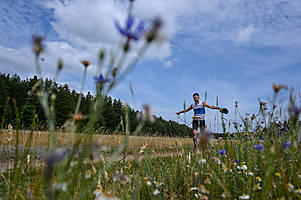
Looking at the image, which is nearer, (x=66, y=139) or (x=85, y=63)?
(x=66, y=139)

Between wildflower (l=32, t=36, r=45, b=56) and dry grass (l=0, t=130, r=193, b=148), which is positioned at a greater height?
wildflower (l=32, t=36, r=45, b=56)

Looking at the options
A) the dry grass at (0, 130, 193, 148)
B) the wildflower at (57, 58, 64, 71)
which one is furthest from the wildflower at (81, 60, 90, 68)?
the dry grass at (0, 130, 193, 148)

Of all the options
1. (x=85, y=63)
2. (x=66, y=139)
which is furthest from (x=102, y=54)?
(x=66, y=139)

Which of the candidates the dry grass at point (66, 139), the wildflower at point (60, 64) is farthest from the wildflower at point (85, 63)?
the dry grass at point (66, 139)

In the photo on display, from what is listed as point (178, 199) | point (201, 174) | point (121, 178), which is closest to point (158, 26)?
point (121, 178)

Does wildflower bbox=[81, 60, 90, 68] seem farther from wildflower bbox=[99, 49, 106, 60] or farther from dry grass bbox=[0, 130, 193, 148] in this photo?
dry grass bbox=[0, 130, 193, 148]

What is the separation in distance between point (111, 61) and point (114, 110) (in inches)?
1473

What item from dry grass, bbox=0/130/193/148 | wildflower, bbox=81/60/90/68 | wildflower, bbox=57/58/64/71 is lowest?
dry grass, bbox=0/130/193/148

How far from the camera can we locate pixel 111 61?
73 cm

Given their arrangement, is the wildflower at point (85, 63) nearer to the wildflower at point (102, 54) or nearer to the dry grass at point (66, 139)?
the wildflower at point (102, 54)

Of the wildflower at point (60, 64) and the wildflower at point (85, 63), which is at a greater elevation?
the wildflower at point (85, 63)

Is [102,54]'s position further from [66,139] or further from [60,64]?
[66,139]

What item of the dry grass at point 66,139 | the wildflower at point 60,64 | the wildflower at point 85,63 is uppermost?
the wildflower at point 85,63

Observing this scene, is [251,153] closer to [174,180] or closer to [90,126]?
[174,180]
